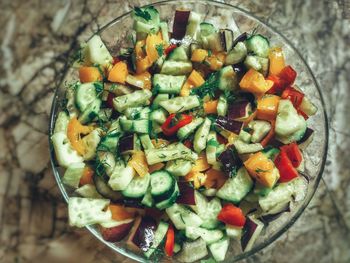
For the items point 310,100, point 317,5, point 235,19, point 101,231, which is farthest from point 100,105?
point 317,5

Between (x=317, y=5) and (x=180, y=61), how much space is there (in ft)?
2.83

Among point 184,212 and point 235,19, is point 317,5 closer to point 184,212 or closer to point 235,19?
point 235,19

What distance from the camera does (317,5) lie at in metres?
2.69

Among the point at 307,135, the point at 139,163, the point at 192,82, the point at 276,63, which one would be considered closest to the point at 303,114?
the point at 307,135

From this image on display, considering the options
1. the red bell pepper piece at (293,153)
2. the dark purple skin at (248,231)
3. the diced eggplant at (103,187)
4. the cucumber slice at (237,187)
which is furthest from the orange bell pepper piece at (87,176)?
the red bell pepper piece at (293,153)

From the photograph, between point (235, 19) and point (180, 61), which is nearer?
point (180, 61)

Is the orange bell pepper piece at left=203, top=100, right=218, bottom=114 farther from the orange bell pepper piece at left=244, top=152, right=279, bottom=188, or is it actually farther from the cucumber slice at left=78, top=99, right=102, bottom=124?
the cucumber slice at left=78, top=99, right=102, bottom=124

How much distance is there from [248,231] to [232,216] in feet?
0.32

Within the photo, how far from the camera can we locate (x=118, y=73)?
2193mm

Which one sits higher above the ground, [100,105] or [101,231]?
[100,105]

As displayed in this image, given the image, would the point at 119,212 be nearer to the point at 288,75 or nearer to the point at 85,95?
the point at 85,95

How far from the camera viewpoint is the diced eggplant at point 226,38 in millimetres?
2191

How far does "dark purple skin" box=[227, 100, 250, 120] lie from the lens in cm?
212

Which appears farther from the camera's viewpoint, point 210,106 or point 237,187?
point 210,106
